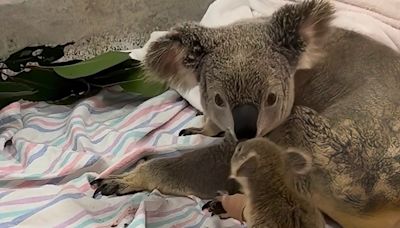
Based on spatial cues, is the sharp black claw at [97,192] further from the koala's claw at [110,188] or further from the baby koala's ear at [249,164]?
the baby koala's ear at [249,164]

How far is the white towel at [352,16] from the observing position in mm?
1987

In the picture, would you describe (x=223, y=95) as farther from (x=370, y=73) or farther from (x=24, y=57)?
(x=24, y=57)

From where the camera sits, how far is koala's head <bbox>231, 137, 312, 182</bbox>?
131cm

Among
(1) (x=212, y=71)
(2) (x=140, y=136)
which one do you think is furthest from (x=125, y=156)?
(1) (x=212, y=71)

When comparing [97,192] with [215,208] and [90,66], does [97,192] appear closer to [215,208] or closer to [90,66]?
[215,208]

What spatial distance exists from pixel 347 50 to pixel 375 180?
0.36 metres

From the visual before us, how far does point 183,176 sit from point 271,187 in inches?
16.0

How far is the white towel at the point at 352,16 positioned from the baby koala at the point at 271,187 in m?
0.61

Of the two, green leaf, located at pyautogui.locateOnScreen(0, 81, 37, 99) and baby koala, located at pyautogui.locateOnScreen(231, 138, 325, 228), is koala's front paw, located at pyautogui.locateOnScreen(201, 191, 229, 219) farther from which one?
green leaf, located at pyautogui.locateOnScreen(0, 81, 37, 99)

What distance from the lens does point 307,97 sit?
1.64 metres

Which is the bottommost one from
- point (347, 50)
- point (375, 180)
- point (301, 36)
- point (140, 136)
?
point (140, 136)

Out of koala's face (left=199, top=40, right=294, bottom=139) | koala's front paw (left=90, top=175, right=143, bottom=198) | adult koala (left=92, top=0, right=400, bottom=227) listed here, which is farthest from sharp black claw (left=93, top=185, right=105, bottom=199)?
koala's face (left=199, top=40, right=294, bottom=139)

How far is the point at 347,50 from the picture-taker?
1.68 meters

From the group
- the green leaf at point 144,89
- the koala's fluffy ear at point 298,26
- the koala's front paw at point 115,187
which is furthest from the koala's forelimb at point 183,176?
the green leaf at point 144,89
